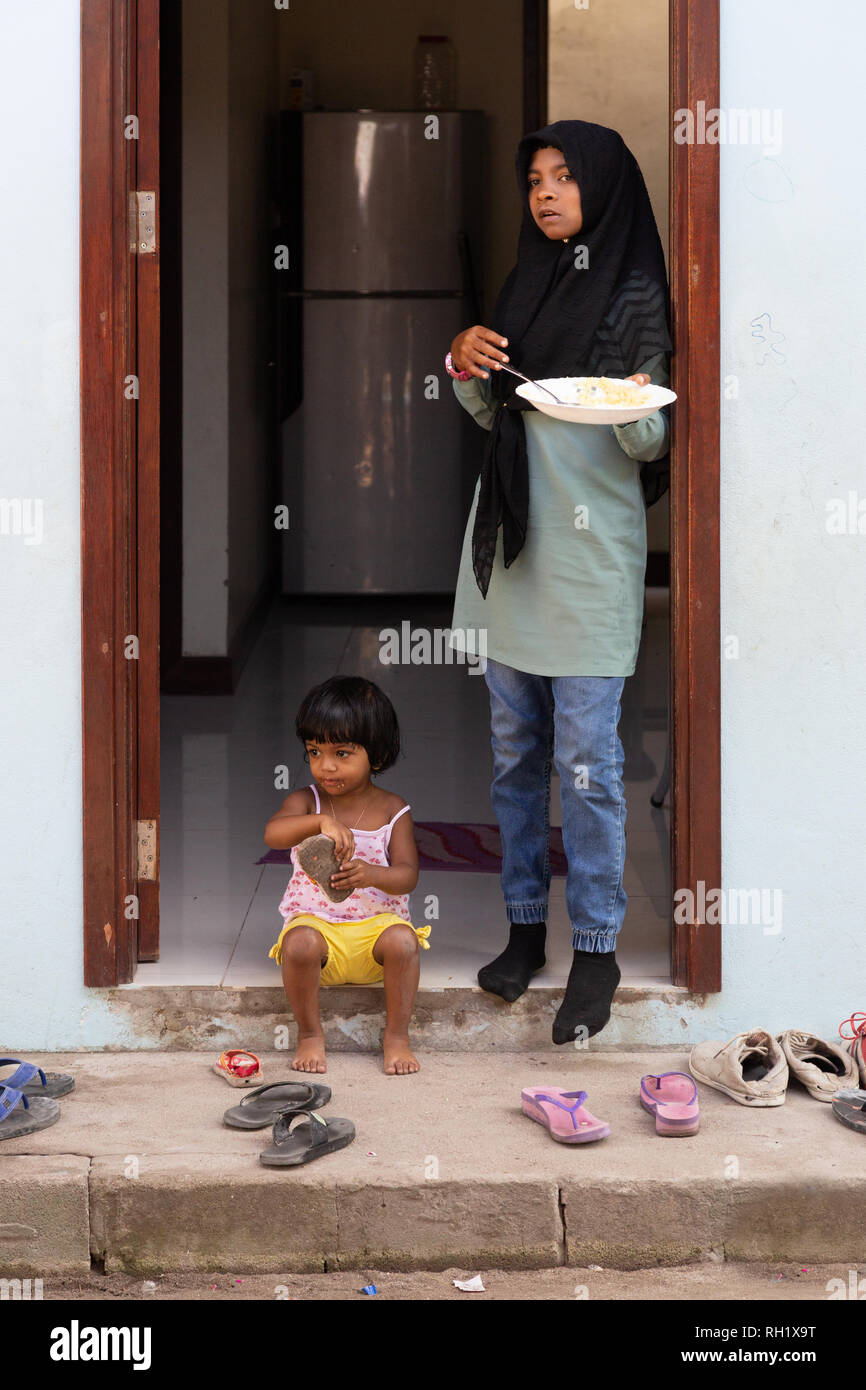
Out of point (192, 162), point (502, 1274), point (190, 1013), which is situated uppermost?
point (192, 162)

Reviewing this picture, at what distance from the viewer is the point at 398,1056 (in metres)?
3.34

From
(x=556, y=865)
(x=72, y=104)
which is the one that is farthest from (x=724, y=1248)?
(x=72, y=104)

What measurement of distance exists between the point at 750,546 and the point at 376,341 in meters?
6.16

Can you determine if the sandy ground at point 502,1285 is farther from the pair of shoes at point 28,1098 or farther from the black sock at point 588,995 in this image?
the black sock at point 588,995

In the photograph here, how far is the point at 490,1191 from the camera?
2895mm

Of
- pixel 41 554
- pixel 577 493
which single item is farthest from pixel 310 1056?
pixel 577 493

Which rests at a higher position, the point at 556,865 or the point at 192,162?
the point at 192,162

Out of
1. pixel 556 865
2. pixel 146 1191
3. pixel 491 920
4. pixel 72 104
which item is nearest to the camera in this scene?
pixel 146 1191

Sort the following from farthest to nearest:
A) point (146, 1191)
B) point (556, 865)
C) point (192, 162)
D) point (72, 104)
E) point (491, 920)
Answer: point (192, 162) → point (556, 865) → point (491, 920) → point (72, 104) → point (146, 1191)

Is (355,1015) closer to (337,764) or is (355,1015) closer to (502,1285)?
(337,764)

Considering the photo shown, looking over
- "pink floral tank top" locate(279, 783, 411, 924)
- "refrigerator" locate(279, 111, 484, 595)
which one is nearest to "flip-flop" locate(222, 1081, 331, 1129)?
"pink floral tank top" locate(279, 783, 411, 924)

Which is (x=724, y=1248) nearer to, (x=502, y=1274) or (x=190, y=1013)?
(x=502, y=1274)

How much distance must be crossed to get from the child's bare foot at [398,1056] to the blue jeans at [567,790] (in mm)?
376

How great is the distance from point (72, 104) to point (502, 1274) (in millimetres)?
2361
